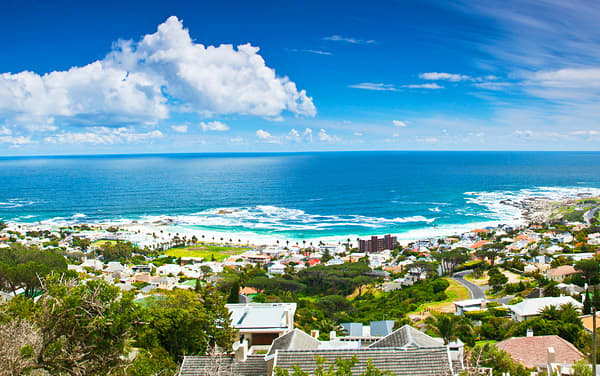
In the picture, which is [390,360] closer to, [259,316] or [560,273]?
[259,316]

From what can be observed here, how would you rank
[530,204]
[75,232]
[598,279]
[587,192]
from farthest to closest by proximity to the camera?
[587,192]
[530,204]
[75,232]
[598,279]

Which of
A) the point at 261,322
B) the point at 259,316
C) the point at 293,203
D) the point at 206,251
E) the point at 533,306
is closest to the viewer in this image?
the point at 261,322

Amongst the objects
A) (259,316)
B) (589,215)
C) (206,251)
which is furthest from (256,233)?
(589,215)

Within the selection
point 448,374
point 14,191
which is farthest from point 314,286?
point 14,191

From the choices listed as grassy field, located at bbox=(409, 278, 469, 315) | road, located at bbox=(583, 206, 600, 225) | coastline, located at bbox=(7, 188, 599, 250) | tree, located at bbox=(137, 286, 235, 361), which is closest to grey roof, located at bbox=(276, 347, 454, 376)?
tree, located at bbox=(137, 286, 235, 361)

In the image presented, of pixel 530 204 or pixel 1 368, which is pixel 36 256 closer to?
pixel 1 368

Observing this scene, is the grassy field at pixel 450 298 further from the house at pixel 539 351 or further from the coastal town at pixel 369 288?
the house at pixel 539 351

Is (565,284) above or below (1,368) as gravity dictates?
below

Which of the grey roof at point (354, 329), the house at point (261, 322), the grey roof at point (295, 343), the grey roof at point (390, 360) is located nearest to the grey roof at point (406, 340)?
the grey roof at point (295, 343)
